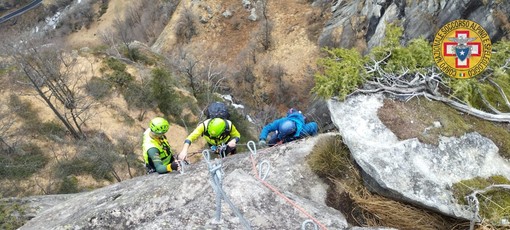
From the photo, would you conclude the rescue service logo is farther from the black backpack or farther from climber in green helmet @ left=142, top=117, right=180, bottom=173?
climber in green helmet @ left=142, top=117, right=180, bottom=173

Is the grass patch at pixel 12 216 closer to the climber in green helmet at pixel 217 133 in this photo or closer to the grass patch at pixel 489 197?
the climber in green helmet at pixel 217 133

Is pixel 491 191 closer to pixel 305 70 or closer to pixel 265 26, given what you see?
pixel 305 70

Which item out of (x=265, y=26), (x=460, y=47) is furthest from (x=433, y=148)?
(x=265, y=26)

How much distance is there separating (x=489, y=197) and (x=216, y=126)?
447 centimetres

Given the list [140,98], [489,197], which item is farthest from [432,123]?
[140,98]

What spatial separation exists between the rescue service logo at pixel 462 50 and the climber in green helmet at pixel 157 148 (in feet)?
14.0

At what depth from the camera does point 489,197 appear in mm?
3988

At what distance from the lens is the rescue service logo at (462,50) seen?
5168 millimetres

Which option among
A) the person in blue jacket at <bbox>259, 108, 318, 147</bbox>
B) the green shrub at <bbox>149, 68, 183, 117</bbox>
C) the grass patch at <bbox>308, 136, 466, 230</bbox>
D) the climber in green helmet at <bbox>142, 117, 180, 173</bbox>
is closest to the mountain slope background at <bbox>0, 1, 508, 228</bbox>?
the green shrub at <bbox>149, 68, 183, 117</bbox>

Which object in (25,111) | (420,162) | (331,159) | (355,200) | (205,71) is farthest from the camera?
(205,71)

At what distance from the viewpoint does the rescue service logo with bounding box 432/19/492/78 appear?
517 cm

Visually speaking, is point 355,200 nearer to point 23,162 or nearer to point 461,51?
point 461,51

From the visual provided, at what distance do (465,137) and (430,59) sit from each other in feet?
4.12

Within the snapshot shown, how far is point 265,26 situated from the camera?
33625 mm
